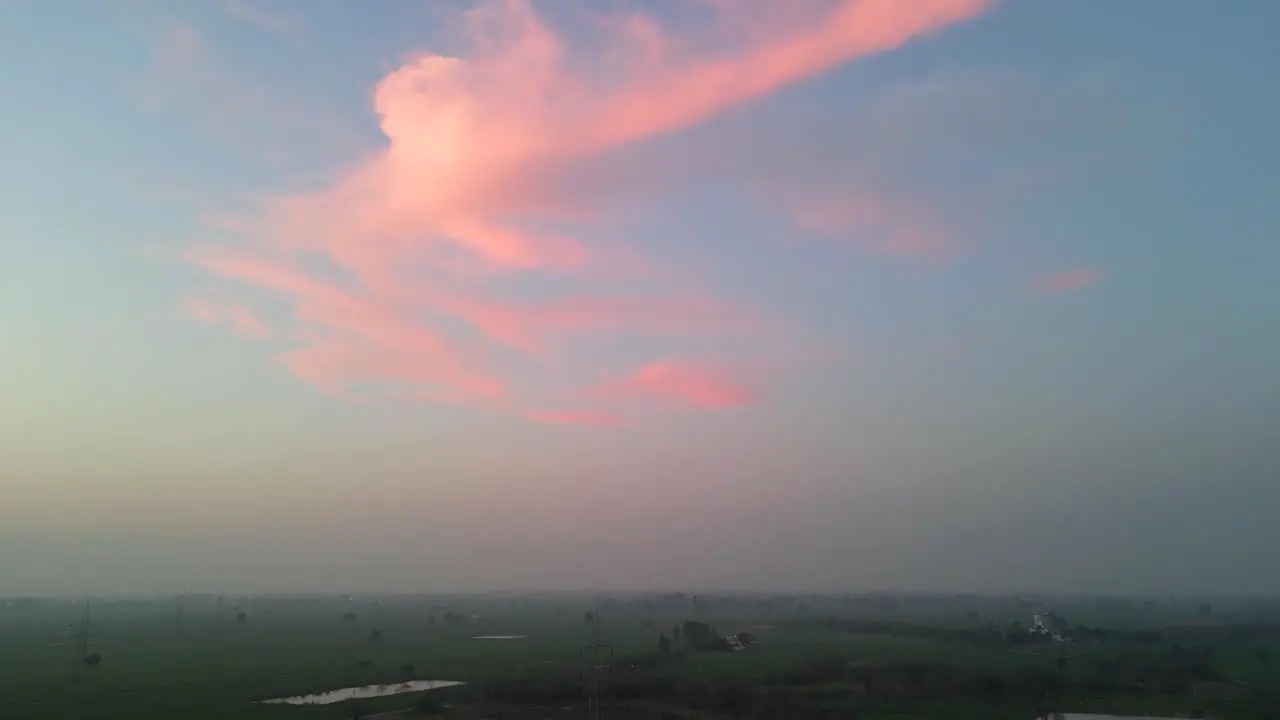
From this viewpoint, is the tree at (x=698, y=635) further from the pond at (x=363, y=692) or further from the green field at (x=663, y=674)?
the pond at (x=363, y=692)

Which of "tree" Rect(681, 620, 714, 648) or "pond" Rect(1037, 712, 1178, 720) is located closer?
"pond" Rect(1037, 712, 1178, 720)

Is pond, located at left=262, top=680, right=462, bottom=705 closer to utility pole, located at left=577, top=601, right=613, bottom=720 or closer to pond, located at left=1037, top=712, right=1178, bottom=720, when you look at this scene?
utility pole, located at left=577, top=601, right=613, bottom=720

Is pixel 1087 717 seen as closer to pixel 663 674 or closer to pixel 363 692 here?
pixel 663 674

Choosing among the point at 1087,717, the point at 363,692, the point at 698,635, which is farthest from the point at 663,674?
the point at 698,635

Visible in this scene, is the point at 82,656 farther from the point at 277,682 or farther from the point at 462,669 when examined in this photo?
the point at 462,669

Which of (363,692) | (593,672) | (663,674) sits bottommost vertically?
(363,692)

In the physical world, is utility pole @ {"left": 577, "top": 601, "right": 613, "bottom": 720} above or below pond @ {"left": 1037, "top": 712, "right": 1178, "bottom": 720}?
above

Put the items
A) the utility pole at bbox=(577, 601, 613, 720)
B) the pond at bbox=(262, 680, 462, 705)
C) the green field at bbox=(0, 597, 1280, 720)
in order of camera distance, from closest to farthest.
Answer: the utility pole at bbox=(577, 601, 613, 720), the green field at bbox=(0, 597, 1280, 720), the pond at bbox=(262, 680, 462, 705)

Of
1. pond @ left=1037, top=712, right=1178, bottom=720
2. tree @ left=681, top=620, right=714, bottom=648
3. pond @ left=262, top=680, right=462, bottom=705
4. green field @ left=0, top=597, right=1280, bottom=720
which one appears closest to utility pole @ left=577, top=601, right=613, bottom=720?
green field @ left=0, top=597, right=1280, bottom=720

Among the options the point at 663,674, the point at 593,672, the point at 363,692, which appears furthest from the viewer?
the point at 663,674
